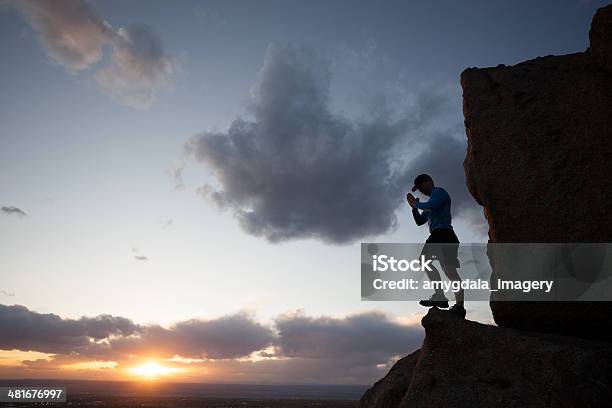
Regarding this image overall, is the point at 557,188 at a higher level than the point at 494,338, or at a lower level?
higher

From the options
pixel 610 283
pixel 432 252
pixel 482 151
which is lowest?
pixel 610 283

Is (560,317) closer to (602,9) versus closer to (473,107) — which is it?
(473,107)

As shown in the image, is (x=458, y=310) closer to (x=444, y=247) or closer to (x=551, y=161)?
(x=444, y=247)

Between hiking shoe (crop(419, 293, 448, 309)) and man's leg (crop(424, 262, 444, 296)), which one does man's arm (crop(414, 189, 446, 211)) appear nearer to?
man's leg (crop(424, 262, 444, 296))

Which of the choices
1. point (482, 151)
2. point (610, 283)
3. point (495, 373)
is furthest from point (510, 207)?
point (495, 373)

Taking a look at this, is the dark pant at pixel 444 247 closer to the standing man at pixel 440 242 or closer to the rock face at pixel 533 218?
the standing man at pixel 440 242

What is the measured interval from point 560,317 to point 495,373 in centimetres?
243

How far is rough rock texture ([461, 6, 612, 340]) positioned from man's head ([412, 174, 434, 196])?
1.18 metres

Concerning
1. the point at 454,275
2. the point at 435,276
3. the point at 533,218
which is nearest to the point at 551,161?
the point at 533,218

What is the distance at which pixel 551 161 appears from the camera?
8422 millimetres

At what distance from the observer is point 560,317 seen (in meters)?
7.95

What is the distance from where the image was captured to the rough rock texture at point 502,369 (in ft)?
19.5

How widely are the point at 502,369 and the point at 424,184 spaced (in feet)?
12.5

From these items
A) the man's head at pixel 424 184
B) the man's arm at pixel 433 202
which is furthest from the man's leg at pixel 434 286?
the man's head at pixel 424 184
